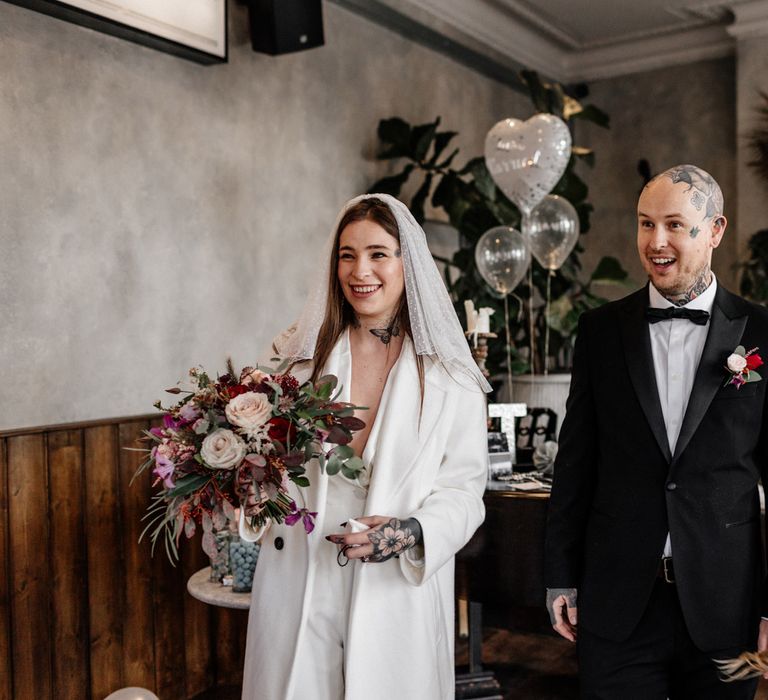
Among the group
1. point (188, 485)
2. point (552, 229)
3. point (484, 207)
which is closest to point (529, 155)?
point (552, 229)

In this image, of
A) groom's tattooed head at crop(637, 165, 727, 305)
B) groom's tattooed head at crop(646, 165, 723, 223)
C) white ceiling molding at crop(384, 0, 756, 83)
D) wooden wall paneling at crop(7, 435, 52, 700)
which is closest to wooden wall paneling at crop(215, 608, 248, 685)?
wooden wall paneling at crop(7, 435, 52, 700)

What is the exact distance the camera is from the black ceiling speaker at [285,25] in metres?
3.91

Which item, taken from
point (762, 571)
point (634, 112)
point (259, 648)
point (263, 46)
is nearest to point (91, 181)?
point (263, 46)

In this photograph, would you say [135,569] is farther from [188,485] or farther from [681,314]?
[681,314]

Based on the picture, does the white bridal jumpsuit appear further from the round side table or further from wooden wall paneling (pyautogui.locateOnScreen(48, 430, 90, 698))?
wooden wall paneling (pyautogui.locateOnScreen(48, 430, 90, 698))

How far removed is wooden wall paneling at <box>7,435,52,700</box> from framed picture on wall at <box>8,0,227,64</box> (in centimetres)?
148

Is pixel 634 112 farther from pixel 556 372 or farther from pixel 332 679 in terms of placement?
pixel 332 679

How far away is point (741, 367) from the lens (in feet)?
6.09

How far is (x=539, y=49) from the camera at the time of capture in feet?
21.7

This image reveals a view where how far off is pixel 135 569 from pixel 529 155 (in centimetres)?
270

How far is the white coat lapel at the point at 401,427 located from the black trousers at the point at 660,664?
1.87 feet

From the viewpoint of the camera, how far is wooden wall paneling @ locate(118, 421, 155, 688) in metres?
3.35

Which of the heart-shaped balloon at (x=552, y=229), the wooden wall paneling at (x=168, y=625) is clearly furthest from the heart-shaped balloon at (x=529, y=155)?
the wooden wall paneling at (x=168, y=625)

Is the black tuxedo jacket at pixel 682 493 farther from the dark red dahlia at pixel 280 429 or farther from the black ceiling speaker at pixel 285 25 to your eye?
the black ceiling speaker at pixel 285 25
